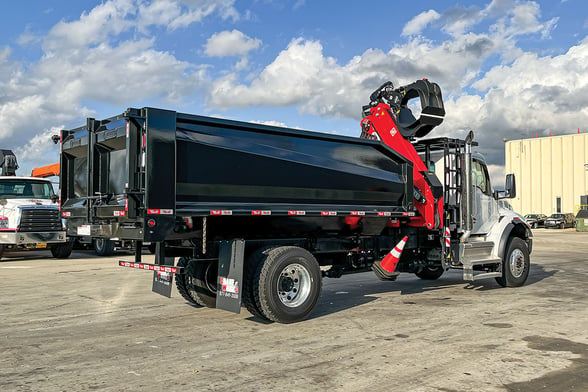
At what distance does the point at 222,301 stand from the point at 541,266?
11.6 meters

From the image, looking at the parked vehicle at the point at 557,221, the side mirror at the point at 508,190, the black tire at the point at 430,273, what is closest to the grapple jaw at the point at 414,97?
the side mirror at the point at 508,190

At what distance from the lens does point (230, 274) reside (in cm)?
720

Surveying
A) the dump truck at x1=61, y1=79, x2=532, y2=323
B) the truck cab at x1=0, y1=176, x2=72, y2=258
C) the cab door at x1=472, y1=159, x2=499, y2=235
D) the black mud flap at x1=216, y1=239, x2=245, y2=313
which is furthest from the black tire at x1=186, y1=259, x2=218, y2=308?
the truck cab at x1=0, y1=176, x2=72, y2=258

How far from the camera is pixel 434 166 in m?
10.5

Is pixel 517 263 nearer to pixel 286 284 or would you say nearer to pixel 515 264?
pixel 515 264

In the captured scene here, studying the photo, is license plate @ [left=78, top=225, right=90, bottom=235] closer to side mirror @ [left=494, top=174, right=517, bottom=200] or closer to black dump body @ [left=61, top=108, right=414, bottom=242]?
black dump body @ [left=61, top=108, right=414, bottom=242]

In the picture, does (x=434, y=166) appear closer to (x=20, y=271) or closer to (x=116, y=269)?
(x=116, y=269)

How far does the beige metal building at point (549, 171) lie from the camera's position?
179 ft

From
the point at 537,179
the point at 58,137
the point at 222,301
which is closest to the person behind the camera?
the point at 222,301

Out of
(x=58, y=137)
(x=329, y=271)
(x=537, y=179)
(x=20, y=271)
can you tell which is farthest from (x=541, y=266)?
(x=537, y=179)

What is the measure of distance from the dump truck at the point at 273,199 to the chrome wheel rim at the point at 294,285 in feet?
0.05

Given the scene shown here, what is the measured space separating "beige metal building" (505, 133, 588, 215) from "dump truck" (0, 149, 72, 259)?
49.8 meters

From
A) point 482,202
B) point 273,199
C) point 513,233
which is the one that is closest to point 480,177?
point 482,202

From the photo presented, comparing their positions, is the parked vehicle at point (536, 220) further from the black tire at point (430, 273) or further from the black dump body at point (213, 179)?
the black dump body at point (213, 179)
